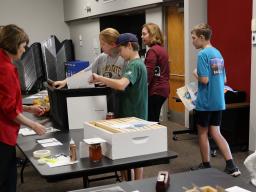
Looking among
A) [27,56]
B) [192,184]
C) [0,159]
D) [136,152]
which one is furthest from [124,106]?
[27,56]

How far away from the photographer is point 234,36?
4477mm

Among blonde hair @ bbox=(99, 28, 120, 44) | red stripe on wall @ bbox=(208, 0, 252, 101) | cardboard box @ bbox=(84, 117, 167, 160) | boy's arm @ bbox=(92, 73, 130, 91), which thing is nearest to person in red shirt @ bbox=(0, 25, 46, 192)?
cardboard box @ bbox=(84, 117, 167, 160)

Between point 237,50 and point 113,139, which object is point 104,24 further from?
point 113,139

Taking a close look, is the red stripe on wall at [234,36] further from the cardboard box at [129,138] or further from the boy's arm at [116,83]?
the cardboard box at [129,138]

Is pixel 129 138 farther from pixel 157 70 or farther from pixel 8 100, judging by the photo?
pixel 157 70

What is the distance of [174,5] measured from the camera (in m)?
5.37

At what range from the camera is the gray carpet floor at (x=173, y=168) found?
3.35 meters

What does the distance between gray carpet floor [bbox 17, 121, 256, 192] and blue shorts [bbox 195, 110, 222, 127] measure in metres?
0.52

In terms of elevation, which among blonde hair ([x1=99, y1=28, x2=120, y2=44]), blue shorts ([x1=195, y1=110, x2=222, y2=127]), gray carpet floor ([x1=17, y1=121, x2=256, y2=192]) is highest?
blonde hair ([x1=99, y1=28, x2=120, y2=44])

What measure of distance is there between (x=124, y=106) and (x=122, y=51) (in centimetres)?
39

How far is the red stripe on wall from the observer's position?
4270 mm

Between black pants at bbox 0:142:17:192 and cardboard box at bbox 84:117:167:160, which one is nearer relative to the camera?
cardboard box at bbox 84:117:167:160

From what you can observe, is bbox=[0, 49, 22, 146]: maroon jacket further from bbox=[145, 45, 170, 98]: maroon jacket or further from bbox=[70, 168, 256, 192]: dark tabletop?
bbox=[145, 45, 170, 98]: maroon jacket

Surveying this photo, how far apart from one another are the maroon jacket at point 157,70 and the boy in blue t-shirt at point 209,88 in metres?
0.37
